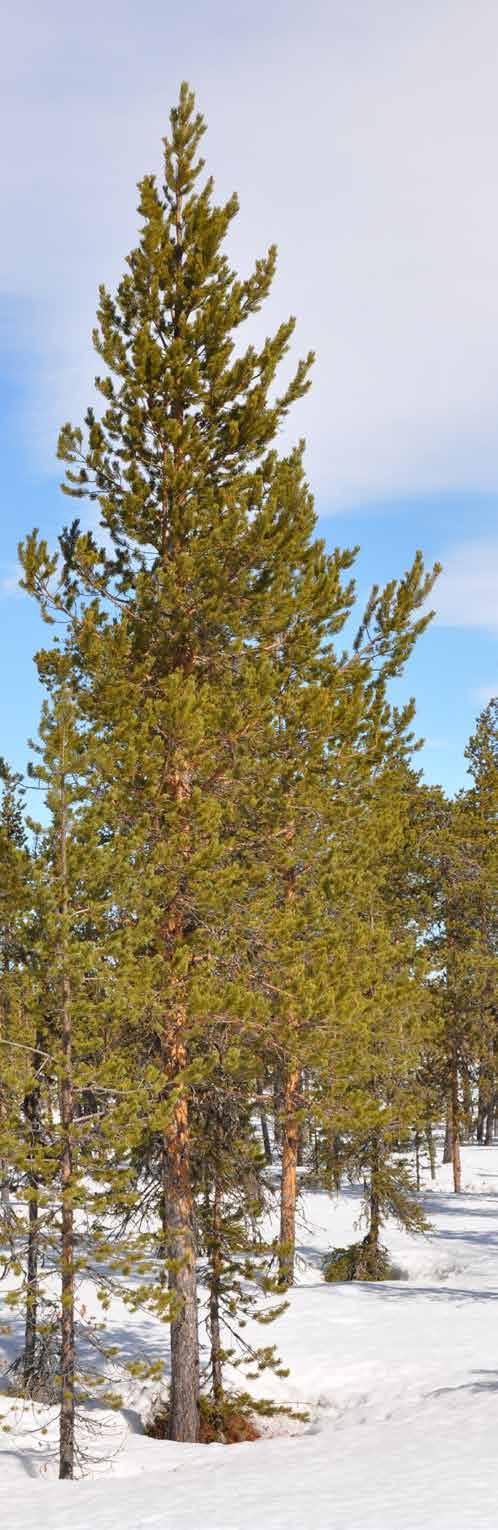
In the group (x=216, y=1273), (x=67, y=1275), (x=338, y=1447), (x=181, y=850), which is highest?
(x=181, y=850)

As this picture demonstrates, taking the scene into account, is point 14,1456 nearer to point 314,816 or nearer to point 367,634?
point 314,816

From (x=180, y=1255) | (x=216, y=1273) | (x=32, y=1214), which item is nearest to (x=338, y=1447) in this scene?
(x=180, y=1255)

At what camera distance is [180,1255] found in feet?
42.2

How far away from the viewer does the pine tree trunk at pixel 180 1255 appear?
13023mm

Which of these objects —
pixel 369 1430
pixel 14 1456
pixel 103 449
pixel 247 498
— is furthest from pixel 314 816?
pixel 14 1456

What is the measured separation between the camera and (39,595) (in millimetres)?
13305

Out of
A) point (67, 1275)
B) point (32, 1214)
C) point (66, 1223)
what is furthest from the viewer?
point (32, 1214)

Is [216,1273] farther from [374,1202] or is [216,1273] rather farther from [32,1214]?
[374,1202]

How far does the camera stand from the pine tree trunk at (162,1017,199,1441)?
1302 centimetres

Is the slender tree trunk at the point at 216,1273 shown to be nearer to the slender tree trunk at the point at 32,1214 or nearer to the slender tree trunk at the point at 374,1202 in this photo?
the slender tree trunk at the point at 32,1214

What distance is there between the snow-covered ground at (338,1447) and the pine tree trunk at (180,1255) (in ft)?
1.67

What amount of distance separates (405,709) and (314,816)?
17.4ft

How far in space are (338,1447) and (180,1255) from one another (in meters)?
2.58

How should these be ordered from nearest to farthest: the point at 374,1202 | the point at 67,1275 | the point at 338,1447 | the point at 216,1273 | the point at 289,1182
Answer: the point at 67,1275, the point at 338,1447, the point at 216,1273, the point at 289,1182, the point at 374,1202
